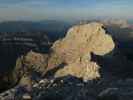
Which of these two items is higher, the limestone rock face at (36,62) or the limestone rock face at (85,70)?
the limestone rock face at (85,70)

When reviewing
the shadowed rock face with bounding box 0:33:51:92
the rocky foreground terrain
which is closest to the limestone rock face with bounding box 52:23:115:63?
the rocky foreground terrain

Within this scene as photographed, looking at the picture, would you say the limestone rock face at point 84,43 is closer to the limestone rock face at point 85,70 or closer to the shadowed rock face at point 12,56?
the shadowed rock face at point 12,56

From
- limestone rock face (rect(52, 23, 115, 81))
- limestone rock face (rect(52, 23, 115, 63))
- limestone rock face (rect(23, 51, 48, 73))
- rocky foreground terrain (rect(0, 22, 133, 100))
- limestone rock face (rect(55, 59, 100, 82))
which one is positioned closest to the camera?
rocky foreground terrain (rect(0, 22, 133, 100))

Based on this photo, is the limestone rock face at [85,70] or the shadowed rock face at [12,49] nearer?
the limestone rock face at [85,70]

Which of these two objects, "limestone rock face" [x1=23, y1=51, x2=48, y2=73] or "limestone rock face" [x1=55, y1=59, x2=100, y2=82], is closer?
"limestone rock face" [x1=55, y1=59, x2=100, y2=82]

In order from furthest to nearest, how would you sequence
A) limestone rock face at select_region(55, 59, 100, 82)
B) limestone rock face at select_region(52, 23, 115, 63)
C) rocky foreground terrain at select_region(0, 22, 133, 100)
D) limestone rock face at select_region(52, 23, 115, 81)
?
limestone rock face at select_region(52, 23, 115, 63), limestone rock face at select_region(52, 23, 115, 81), limestone rock face at select_region(55, 59, 100, 82), rocky foreground terrain at select_region(0, 22, 133, 100)

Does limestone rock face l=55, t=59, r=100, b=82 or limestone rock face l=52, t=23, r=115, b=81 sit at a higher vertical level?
limestone rock face l=55, t=59, r=100, b=82

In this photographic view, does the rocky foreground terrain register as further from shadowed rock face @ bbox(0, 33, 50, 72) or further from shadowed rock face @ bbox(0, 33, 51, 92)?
shadowed rock face @ bbox(0, 33, 50, 72)

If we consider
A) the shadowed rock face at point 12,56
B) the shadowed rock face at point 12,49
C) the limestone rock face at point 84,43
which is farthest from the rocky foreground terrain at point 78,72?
the shadowed rock face at point 12,49

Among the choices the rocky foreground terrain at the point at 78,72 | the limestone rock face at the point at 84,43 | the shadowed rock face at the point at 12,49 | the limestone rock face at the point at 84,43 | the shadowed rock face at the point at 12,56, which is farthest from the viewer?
the shadowed rock face at the point at 12,49
